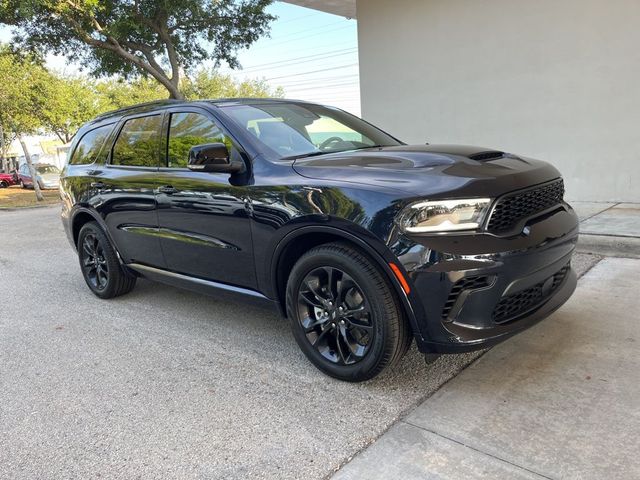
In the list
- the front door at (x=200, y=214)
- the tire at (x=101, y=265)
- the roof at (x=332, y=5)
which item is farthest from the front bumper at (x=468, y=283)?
the roof at (x=332, y=5)

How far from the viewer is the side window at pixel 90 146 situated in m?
5.08

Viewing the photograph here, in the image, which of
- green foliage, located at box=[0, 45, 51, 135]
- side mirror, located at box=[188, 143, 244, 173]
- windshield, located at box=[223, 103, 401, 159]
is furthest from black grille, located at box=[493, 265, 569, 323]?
green foliage, located at box=[0, 45, 51, 135]

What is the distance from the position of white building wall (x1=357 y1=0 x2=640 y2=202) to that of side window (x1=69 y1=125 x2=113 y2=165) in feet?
20.2

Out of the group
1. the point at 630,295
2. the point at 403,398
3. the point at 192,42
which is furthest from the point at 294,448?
the point at 192,42

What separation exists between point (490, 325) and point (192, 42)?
48.0ft

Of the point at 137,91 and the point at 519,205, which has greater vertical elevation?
the point at 137,91

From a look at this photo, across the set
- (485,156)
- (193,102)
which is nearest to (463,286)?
(485,156)

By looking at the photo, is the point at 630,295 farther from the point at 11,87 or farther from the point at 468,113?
the point at 11,87

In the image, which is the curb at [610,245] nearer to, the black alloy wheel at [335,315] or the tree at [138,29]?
the black alloy wheel at [335,315]

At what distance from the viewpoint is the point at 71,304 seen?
5.17m

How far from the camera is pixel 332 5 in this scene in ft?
37.8

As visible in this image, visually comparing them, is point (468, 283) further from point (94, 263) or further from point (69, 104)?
point (69, 104)

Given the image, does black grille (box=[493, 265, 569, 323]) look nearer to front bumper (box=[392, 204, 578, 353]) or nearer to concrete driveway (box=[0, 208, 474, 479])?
front bumper (box=[392, 204, 578, 353])

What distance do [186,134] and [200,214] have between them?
2.47ft
